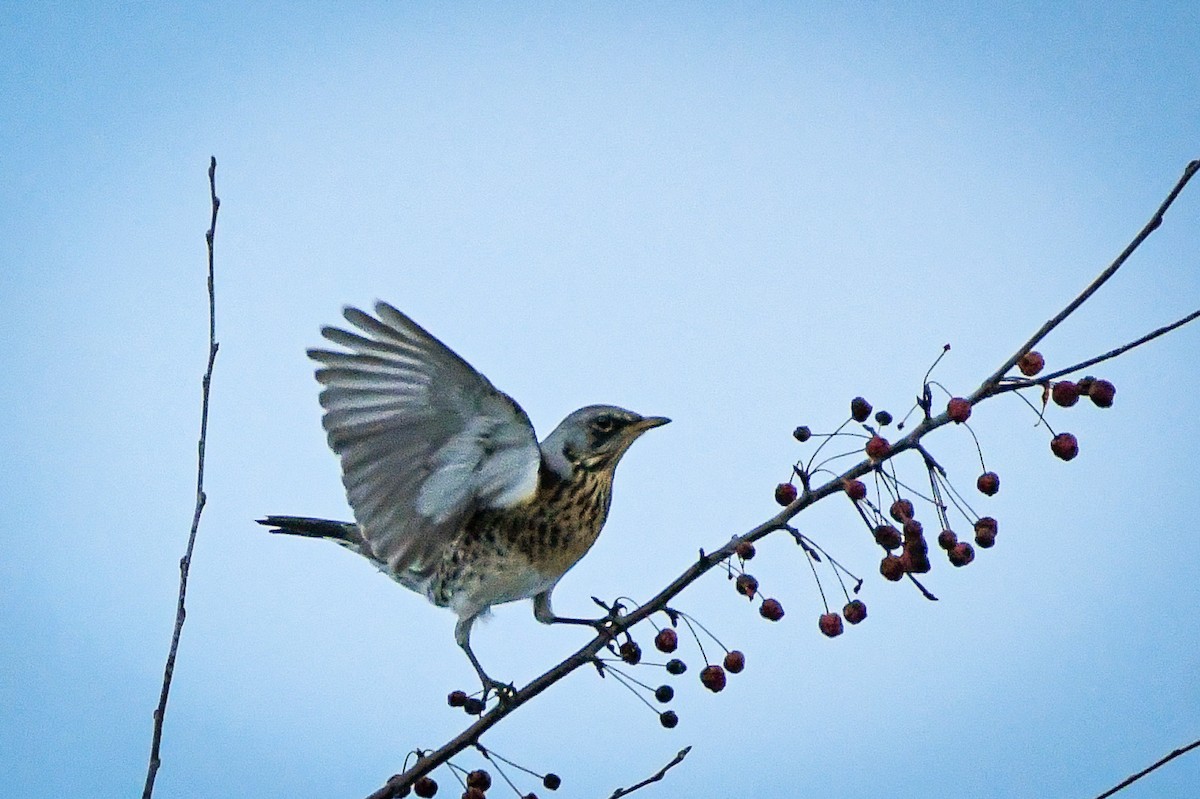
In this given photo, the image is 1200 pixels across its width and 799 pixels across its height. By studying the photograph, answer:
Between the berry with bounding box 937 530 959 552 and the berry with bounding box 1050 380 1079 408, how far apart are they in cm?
18

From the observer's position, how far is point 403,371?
1.90m

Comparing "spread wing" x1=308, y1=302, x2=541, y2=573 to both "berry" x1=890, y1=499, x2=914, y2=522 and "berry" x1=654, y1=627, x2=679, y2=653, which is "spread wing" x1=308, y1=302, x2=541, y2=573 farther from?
"berry" x1=890, y1=499, x2=914, y2=522

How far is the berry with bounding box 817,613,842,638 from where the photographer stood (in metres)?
1.49

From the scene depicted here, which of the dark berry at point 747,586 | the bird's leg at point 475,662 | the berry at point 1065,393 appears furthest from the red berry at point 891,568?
the bird's leg at point 475,662

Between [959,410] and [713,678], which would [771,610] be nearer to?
[713,678]

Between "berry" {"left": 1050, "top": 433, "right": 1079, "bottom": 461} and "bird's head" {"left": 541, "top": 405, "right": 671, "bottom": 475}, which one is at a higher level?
"bird's head" {"left": 541, "top": 405, "right": 671, "bottom": 475}

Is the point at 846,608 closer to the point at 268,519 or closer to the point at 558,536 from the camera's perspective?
the point at 558,536

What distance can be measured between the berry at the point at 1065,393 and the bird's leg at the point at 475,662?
86cm

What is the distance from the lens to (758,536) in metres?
1.39

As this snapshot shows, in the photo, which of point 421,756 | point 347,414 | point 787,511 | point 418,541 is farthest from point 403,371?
point 787,511

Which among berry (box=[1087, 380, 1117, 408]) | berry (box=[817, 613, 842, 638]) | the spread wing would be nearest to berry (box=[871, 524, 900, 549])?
berry (box=[817, 613, 842, 638])

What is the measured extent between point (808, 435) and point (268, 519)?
125 centimetres

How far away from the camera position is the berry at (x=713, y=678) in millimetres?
1639

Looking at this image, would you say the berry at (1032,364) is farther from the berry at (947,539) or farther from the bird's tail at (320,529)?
the bird's tail at (320,529)
